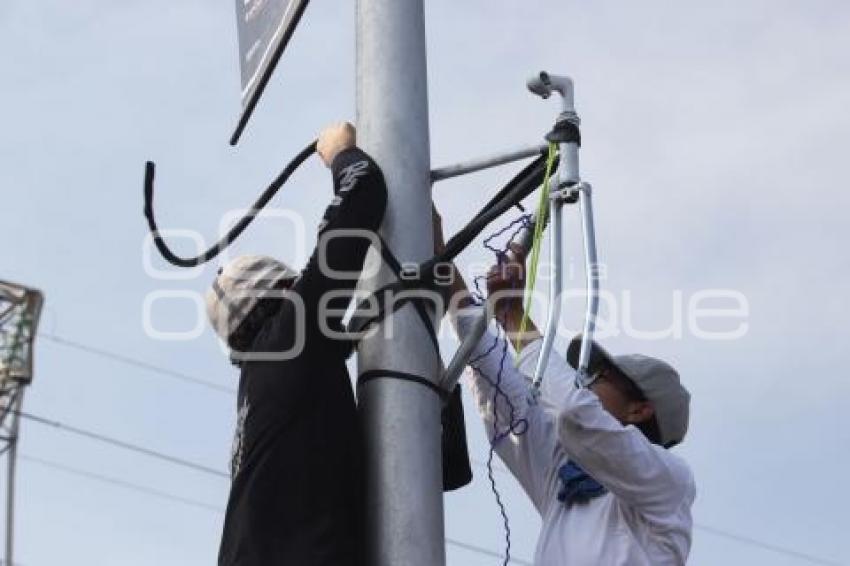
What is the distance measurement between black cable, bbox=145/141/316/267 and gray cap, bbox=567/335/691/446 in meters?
1.03

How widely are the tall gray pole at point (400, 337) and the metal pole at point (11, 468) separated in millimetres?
18115

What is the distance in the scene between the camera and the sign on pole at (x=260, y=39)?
4.32m

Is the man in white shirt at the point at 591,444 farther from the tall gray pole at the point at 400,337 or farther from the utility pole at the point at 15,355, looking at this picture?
the utility pole at the point at 15,355

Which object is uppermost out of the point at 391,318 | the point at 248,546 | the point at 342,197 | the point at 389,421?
the point at 342,197

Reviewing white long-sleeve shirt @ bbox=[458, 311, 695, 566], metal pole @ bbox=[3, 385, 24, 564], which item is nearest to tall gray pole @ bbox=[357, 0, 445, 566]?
white long-sleeve shirt @ bbox=[458, 311, 695, 566]

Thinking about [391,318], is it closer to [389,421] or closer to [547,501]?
[389,421]

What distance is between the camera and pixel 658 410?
187 inches

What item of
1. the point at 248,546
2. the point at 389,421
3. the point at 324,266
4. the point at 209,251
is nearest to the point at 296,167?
the point at 209,251

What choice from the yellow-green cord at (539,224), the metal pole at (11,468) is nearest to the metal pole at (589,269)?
the yellow-green cord at (539,224)

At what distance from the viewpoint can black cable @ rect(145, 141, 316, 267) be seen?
4.20 meters

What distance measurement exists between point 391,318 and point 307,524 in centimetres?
58

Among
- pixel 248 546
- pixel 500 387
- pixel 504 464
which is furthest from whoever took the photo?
pixel 504 464

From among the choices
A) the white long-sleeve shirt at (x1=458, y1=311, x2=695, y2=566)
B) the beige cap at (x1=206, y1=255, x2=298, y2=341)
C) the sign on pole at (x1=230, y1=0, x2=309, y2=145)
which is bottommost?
the white long-sleeve shirt at (x1=458, y1=311, x2=695, y2=566)

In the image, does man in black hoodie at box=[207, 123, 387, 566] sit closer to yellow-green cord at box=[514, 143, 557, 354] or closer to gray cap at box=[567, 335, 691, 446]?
yellow-green cord at box=[514, 143, 557, 354]
